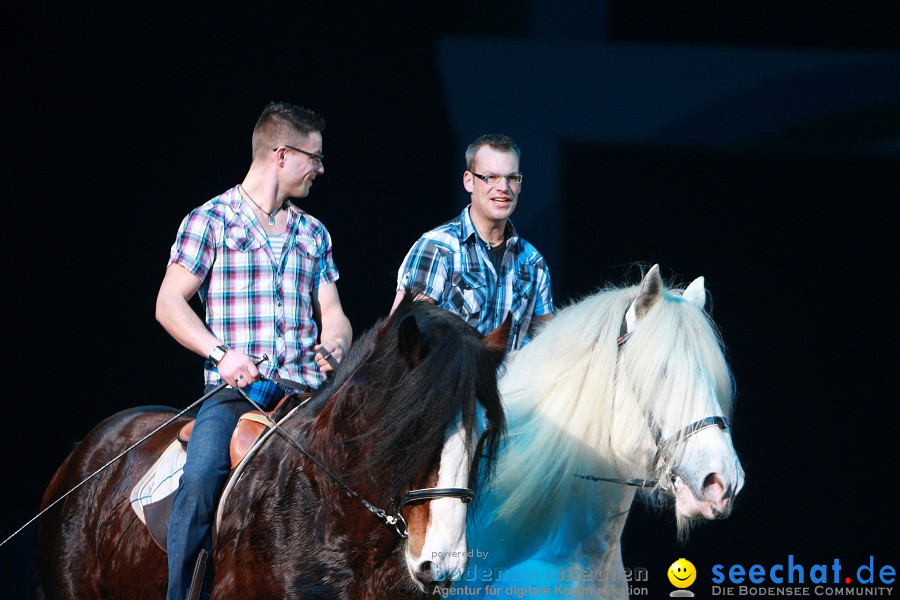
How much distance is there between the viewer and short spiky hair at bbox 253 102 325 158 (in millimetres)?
3127

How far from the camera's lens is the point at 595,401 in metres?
2.91

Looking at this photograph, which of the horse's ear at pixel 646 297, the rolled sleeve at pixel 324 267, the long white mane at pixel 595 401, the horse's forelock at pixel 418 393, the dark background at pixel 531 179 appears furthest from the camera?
the dark background at pixel 531 179

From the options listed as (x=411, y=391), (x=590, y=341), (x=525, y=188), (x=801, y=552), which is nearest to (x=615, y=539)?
(x=590, y=341)

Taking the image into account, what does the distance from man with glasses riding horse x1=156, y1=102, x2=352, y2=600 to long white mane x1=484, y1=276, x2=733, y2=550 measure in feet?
2.02

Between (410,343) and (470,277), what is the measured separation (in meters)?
1.15

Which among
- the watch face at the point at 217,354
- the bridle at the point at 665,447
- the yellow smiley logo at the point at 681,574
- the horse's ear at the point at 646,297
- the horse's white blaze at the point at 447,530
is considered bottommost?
the yellow smiley logo at the point at 681,574

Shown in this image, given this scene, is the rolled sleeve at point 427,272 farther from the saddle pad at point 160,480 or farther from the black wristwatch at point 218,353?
the saddle pad at point 160,480

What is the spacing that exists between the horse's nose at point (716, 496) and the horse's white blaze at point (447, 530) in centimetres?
67

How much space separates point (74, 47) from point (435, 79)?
1696mm

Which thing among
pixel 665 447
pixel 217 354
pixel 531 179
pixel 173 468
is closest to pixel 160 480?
pixel 173 468

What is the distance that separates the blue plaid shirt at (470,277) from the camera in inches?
137

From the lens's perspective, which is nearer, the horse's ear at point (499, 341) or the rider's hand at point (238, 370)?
the horse's ear at point (499, 341)

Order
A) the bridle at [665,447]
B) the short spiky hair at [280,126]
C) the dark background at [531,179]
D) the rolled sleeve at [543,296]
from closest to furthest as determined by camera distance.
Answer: the bridle at [665,447] → the short spiky hair at [280,126] → the rolled sleeve at [543,296] → the dark background at [531,179]

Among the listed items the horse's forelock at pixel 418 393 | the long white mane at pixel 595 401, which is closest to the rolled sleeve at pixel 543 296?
the long white mane at pixel 595 401
